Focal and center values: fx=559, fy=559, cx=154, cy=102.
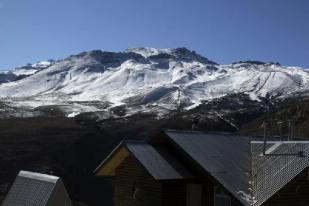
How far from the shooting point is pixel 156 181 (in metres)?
18.8

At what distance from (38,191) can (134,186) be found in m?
3.59

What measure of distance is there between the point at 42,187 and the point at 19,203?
151cm

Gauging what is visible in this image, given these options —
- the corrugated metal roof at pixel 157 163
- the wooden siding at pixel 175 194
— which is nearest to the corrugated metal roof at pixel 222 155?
the corrugated metal roof at pixel 157 163

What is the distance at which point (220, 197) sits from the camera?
19328mm

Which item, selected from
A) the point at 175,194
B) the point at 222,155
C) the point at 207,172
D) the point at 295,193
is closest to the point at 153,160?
the point at 175,194

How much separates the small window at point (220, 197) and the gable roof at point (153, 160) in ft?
3.55

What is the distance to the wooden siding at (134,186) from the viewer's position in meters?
20.0

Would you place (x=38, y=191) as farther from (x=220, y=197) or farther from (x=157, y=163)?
(x=220, y=197)

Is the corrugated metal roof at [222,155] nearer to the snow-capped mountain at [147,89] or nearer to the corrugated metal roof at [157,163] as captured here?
the corrugated metal roof at [157,163]

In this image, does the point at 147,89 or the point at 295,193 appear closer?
the point at 295,193

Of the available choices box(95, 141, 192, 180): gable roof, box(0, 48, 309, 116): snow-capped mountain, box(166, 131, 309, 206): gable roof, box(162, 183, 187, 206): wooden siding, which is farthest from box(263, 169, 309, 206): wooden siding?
box(0, 48, 309, 116): snow-capped mountain

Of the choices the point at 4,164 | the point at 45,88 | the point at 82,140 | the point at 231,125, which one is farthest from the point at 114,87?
the point at 4,164

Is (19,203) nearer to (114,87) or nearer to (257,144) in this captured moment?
(257,144)

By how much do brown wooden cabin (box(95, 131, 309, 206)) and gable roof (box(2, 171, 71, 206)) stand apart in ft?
7.98
